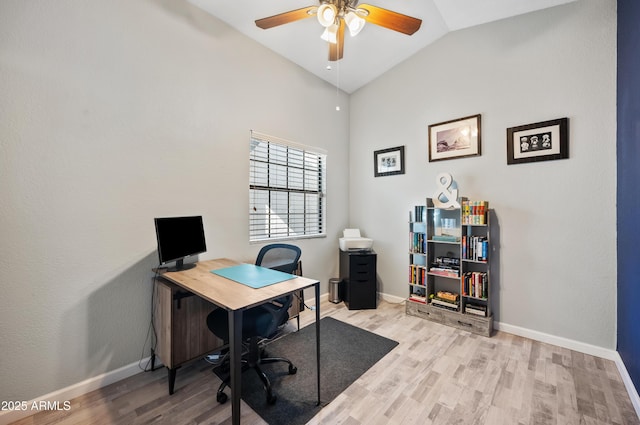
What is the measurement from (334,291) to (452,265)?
1.58m

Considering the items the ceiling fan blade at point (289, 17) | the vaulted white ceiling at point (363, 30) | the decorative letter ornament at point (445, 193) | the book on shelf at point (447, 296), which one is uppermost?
the vaulted white ceiling at point (363, 30)

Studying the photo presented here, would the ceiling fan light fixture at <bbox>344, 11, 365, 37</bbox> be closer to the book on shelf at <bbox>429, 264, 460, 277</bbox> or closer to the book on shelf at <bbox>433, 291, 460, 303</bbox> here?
the book on shelf at <bbox>429, 264, 460, 277</bbox>

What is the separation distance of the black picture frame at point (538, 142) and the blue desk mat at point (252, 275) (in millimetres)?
2692

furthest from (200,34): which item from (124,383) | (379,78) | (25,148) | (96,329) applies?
(124,383)

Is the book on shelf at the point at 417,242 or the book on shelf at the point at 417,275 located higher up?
the book on shelf at the point at 417,242

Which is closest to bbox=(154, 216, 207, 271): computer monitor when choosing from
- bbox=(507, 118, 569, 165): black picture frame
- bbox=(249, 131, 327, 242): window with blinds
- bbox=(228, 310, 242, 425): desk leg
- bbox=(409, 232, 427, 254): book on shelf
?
bbox=(249, 131, 327, 242): window with blinds

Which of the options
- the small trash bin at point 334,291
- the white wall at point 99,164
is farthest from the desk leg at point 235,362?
the small trash bin at point 334,291

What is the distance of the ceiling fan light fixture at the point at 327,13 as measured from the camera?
6.26ft

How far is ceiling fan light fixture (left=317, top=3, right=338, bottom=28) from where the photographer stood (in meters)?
1.91

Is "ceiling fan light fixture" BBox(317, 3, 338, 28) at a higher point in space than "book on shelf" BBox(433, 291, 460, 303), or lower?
higher

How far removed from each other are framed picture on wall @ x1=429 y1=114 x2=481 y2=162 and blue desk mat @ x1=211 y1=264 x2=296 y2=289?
2.52 metres

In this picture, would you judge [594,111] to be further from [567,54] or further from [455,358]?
[455,358]

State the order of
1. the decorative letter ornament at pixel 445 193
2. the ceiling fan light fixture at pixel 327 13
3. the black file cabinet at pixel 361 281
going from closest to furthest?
the ceiling fan light fixture at pixel 327 13
the decorative letter ornament at pixel 445 193
the black file cabinet at pixel 361 281

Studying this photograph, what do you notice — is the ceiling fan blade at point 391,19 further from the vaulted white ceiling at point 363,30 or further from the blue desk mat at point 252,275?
the blue desk mat at point 252,275
